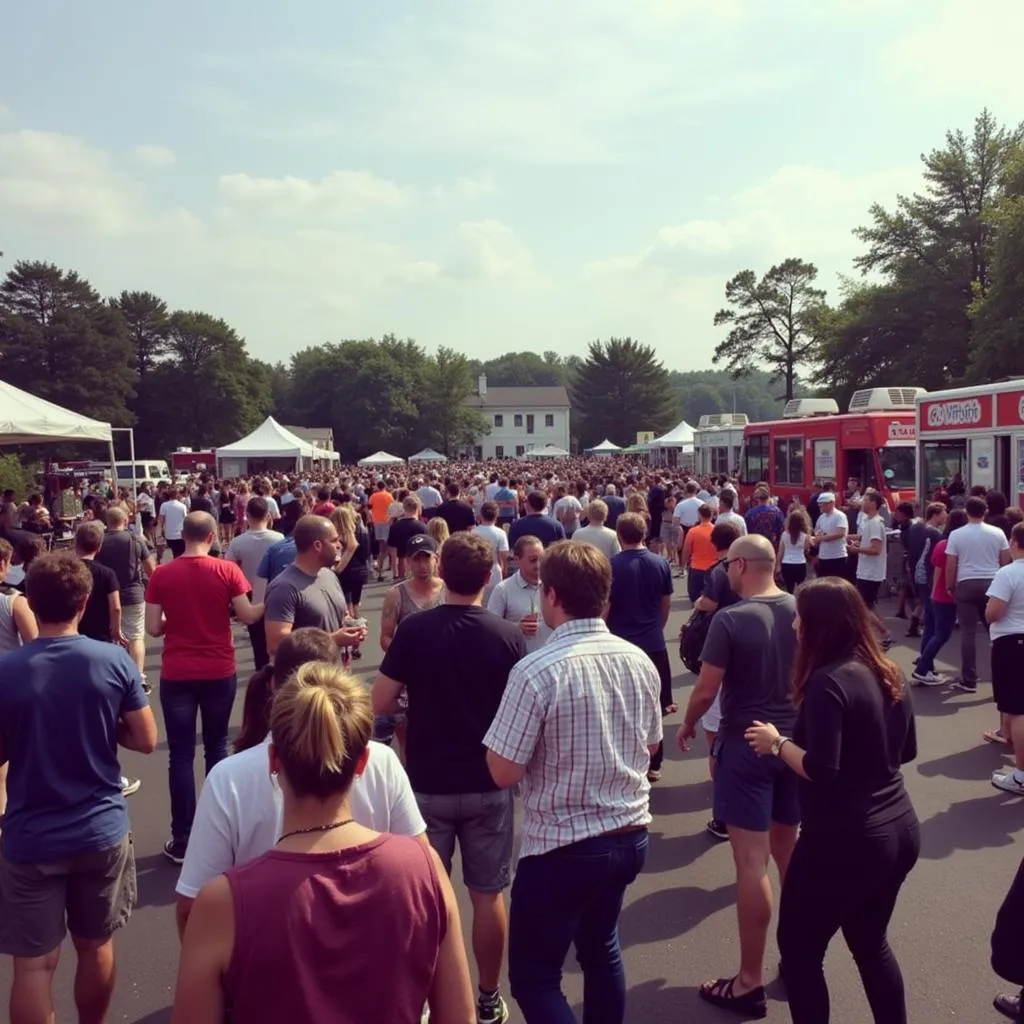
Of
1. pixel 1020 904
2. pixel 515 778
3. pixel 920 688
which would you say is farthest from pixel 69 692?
pixel 920 688

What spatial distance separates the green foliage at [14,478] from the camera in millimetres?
21891

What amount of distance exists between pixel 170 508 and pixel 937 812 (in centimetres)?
1355

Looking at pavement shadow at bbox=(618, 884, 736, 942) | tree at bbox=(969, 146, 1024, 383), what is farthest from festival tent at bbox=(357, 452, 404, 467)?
pavement shadow at bbox=(618, 884, 736, 942)

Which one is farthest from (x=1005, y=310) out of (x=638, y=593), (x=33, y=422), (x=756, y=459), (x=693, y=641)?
(x=693, y=641)

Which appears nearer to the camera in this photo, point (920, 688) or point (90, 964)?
point (90, 964)

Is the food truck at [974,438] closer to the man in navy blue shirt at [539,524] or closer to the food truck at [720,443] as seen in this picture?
Answer: the man in navy blue shirt at [539,524]

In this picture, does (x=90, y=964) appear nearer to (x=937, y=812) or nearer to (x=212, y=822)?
(x=212, y=822)

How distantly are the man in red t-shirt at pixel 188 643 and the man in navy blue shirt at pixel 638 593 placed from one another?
2450 mm

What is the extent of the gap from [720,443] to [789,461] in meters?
10.5

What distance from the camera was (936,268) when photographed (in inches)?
1665

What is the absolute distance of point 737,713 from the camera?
12.7ft

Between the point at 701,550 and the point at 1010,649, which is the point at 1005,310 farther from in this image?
the point at 1010,649

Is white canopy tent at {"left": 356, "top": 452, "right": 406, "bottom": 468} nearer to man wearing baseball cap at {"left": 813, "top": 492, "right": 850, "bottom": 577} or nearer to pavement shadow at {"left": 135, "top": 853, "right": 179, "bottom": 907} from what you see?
man wearing baseball cap at {"left": 813, "top": 492, "right": 850, "bottom": 577}

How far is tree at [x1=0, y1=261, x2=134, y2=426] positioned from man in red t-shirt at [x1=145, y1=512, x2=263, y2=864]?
62883 millimetres
